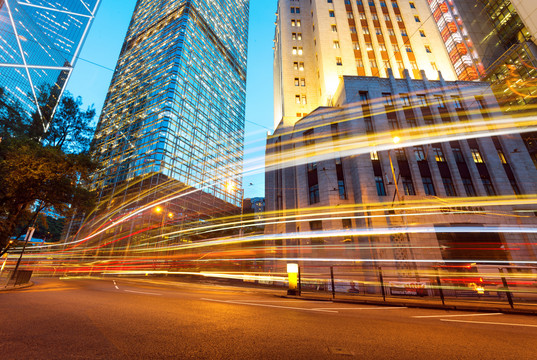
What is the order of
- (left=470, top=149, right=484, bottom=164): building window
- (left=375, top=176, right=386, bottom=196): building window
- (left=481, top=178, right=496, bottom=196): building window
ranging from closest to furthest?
(left=375, top=176, right=386, bottom=196): building window < (left=481, top=178, right=496, bottom=196): building window < (left=470, top=149, right=484, bottom=164): building window

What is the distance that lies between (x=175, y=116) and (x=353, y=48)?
127 feet

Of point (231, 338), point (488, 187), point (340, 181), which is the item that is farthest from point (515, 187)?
point (231, 338)

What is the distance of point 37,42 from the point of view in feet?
202

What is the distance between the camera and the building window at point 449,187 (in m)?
26.7

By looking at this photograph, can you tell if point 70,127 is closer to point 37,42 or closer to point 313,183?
point 313,183

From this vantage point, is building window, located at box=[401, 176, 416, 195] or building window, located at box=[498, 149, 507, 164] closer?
building window, located at box=[401, 176, 416, 195]

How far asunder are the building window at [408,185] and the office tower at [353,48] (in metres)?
17.2

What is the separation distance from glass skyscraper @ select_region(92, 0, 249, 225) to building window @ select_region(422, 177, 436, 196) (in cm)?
4286

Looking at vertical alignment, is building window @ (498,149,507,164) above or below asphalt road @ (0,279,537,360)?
above

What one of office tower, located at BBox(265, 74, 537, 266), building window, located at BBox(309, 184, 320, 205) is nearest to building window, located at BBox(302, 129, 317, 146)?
office tower, located at BBox(265, 74, 537, 266)

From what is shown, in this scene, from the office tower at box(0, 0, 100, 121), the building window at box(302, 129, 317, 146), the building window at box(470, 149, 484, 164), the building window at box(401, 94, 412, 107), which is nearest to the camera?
the building window at box(470, 149, 484, 164)

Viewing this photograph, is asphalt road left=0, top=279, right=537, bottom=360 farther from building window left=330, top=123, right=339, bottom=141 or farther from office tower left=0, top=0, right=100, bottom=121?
office tower left=0, top=0, right=100, bottom=121

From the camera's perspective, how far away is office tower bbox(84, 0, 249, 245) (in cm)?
4625

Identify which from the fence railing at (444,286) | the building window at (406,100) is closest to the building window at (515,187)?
the fence railing at (444,286)
